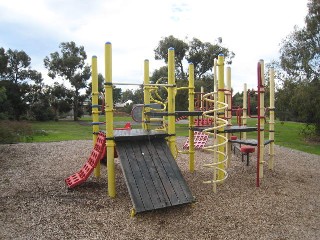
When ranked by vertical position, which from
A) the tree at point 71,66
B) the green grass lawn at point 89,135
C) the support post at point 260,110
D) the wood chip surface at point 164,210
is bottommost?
the wood chip surface at point 164,210

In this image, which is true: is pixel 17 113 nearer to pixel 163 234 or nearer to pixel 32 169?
pixel 32 169

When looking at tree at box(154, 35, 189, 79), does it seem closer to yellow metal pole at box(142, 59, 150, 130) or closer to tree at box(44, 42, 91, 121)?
tree at box(44, 42, 91, 121)

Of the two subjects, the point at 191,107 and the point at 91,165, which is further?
the point at 191,107

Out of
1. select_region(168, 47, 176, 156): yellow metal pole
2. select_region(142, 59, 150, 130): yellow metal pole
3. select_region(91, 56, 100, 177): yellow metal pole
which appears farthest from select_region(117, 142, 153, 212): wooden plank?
select_region(142, 59, 150, 130): yellow metal pole

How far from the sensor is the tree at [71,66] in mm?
32844

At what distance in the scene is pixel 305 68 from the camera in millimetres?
15203

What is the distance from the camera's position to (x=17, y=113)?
31031 millimetres

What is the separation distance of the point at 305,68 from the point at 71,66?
2504cm

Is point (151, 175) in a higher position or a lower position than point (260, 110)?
lower

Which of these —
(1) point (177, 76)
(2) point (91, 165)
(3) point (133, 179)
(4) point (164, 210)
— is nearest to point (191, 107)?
(2) point (91, 165)

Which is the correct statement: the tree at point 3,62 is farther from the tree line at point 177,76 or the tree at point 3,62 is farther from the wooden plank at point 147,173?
the wooden plank at point 147,173

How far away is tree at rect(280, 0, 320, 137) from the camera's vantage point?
535 inches

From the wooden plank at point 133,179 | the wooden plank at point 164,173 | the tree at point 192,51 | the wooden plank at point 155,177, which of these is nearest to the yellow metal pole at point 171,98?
the wooden plank at point 164,173

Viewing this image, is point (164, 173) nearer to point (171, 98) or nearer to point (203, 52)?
point (171, 98)
